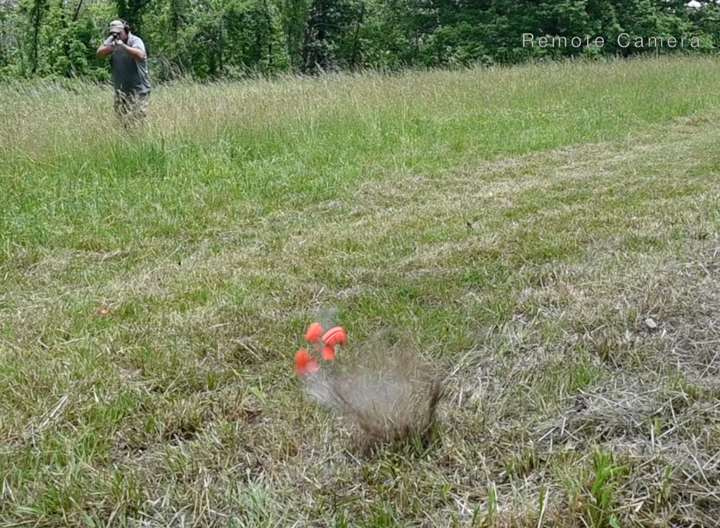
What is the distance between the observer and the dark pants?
5750 mm

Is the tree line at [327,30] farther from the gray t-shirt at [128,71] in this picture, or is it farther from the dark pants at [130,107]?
the dark pants at [130,107]

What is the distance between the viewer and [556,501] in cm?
128

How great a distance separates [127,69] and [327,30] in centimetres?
1525

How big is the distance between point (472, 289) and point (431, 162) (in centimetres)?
308

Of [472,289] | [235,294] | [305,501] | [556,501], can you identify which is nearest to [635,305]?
[472,289]

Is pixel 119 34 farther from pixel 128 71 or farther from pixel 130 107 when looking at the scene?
pixel 130 107

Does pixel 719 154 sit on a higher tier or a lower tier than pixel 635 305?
lower

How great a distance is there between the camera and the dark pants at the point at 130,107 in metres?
5.75

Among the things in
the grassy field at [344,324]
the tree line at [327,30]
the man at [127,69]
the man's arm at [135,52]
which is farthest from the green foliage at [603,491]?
the tree line at [327,30]

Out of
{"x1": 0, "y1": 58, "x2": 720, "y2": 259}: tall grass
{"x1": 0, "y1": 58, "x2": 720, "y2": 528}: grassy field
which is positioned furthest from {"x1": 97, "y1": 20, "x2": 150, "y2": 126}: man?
{"x1": 0, "y1": 58, "x2": 720, "y2": 528}: grassy field

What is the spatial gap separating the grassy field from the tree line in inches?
512

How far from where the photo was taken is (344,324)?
88.2 inches

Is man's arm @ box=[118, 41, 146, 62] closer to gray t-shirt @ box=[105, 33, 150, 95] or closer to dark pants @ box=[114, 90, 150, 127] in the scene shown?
gray t-shirt @ box=[105, 33, 150, 95]

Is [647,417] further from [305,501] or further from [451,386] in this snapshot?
[305,501]
